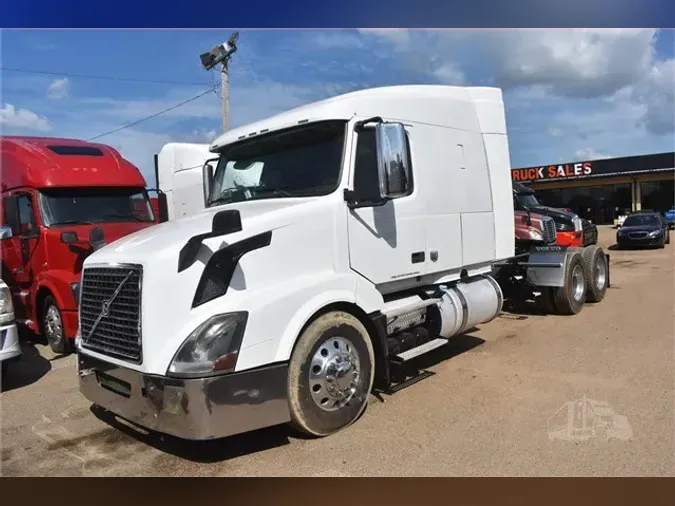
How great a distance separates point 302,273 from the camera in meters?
4.46

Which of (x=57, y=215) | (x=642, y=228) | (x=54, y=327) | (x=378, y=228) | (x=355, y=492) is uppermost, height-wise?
(x=57, y=215)

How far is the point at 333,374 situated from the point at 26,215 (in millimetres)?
6525

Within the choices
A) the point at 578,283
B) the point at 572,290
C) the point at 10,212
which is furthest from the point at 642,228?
the point at 10,212

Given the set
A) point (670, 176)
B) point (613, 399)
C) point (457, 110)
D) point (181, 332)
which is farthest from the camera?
point (670, 176)

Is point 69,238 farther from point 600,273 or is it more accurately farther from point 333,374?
point 600,273

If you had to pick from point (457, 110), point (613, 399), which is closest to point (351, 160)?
point (457, 110)

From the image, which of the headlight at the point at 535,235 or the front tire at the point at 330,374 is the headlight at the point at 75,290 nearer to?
the front tire at the point at 330,374

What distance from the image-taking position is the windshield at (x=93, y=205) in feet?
27.5

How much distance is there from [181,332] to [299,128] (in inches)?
88.8

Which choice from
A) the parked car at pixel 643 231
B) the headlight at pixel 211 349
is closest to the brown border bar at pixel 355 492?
the headlight at pixel 211 349

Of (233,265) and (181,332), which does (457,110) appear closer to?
(233,265)

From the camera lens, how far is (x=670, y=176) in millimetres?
39844

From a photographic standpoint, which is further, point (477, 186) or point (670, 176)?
point (670, 176)

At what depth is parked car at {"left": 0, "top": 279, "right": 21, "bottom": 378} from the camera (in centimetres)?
596
